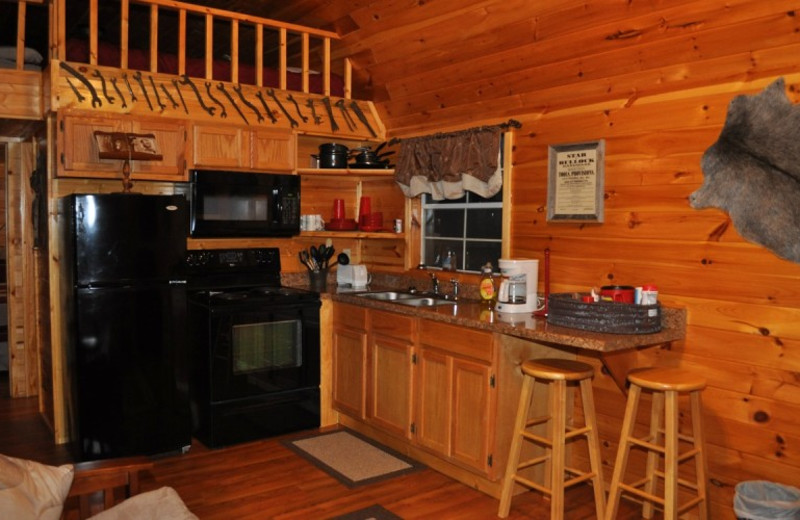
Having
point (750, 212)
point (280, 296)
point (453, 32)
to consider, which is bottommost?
point (280, 296)

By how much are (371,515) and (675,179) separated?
2.12 metres

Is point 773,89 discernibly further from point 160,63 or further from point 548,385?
point 160,63

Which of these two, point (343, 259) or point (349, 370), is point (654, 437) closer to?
point (349, 370)

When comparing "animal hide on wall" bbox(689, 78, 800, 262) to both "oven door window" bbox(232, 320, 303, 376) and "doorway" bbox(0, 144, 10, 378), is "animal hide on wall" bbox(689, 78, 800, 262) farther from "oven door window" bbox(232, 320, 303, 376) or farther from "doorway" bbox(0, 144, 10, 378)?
"doorway" bbox(0, 144, 10, 378)

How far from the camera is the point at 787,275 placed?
2.79m

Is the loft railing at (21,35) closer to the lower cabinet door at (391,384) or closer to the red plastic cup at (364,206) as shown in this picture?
the red plastic cup at (364,206)

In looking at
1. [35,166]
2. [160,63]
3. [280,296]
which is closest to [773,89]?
[280,296]

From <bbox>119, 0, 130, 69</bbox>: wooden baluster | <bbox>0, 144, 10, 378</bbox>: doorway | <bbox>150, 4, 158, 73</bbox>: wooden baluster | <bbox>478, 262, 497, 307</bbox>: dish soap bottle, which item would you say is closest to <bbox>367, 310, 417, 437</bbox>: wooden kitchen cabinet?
<bbox>478, 262, 497, 307</bbox>: dish soap bottle

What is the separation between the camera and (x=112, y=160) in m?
4.06

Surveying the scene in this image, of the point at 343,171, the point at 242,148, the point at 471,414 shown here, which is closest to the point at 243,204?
the point at 242,148

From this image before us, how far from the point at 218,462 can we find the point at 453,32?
277 cm

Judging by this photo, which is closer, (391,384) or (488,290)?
(488,290)

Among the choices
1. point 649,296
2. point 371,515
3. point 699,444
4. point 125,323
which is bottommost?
point 371,515

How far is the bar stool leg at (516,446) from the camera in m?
3.16
